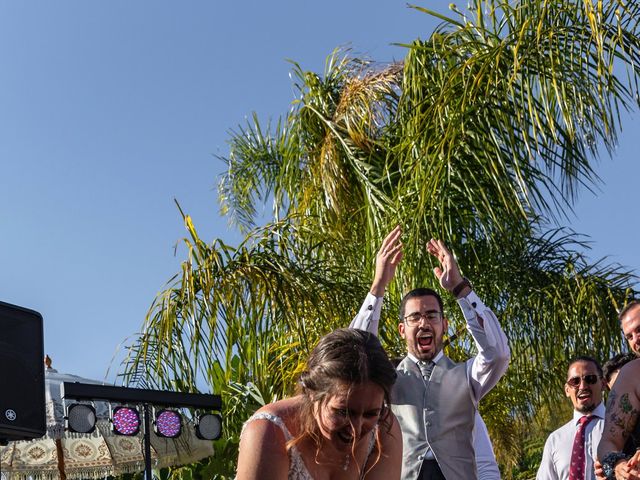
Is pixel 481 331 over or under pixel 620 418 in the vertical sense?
over

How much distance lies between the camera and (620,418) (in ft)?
13.3

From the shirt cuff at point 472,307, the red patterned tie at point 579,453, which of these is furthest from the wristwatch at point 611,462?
the red patterned tie at point 579,453

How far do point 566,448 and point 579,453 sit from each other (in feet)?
0.57

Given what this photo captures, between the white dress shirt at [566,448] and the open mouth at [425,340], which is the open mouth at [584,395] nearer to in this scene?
the white dress shirt at [566,448]

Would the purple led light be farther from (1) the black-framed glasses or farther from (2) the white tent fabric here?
(1) the black-framed glasses

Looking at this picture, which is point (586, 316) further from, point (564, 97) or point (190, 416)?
point (190, 416)

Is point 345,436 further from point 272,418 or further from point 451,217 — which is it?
point 451,217

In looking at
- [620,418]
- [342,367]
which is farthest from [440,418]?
[342,367]

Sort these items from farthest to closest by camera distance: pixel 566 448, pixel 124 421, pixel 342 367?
pixel 124 421 → pixel 566 448 → pixel 342 367

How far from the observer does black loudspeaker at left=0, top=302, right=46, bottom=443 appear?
5.15 metres

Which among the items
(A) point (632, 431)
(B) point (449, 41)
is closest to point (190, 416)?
(B) point (449, 41)

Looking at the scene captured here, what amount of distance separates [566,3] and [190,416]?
445 cm

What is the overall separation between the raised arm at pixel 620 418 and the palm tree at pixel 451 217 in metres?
3.49

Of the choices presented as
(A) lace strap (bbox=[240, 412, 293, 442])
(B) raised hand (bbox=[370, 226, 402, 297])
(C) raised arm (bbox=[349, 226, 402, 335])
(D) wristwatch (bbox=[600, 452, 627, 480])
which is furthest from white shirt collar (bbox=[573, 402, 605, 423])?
A: (A) lace strap (bbox=[240, 412, 293, 442])
